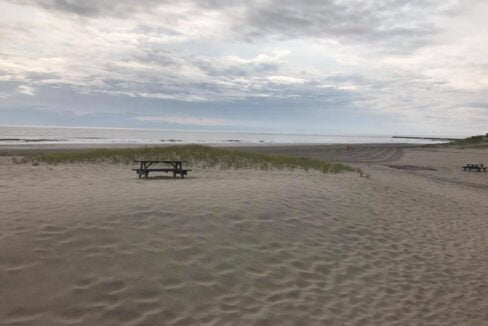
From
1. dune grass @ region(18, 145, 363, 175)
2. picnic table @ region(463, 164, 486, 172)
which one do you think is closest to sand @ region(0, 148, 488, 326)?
dune grass @ region(18, 145, 363, 175)

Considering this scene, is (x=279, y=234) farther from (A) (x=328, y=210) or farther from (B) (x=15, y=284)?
(B) (x=15, y=284)

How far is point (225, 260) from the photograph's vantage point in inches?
291

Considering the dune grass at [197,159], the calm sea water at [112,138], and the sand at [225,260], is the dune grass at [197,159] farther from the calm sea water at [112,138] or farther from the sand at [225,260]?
the calm sea water at [112,138]

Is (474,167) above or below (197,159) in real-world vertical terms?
below

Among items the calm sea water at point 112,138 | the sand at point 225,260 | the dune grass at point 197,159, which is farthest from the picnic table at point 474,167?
the calm sea water at point 112,138

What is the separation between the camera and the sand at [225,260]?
19.2 ft

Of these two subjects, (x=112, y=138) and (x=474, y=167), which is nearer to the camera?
(x=474, y=167)

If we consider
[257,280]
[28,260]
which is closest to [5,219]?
[28,260]

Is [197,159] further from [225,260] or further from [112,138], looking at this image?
[112,138]

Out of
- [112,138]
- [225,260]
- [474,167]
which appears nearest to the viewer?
[225,260]

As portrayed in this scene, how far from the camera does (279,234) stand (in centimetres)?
902

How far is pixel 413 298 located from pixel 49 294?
6.01 meters

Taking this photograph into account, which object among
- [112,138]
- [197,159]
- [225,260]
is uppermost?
[112,138]

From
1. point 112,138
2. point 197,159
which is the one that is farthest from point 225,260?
point 112,138
